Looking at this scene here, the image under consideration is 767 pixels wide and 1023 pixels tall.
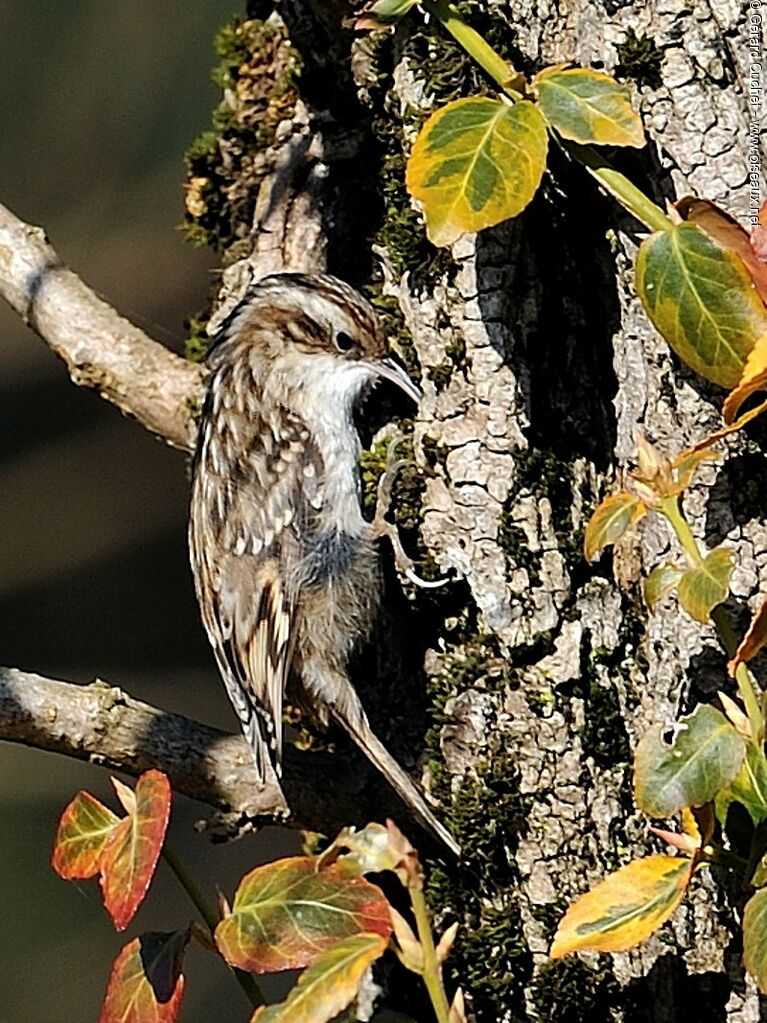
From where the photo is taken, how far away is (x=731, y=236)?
1411 mm

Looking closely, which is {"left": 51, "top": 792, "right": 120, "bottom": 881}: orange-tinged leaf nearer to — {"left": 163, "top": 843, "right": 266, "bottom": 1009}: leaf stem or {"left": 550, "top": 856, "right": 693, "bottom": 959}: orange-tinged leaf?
{"left": 163, "top": 843, "right": 266, "bottom": 1009}: leaf stem

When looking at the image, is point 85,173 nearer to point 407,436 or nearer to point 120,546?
point 120,546

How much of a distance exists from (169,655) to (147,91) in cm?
136

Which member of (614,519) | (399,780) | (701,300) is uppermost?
(701,300)

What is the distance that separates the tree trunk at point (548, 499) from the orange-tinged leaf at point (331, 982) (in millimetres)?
511

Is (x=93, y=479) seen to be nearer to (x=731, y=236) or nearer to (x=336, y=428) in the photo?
(x=336, y=428)

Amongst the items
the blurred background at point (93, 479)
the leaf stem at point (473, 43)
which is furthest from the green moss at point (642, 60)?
the blurred background at point (93, 479)

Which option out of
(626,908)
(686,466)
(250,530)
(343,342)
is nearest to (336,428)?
(343,342)

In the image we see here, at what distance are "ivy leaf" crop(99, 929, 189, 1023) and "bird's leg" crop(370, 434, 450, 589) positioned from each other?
1.75 ft

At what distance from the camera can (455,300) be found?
1.80m

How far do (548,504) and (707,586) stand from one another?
42 centimetres

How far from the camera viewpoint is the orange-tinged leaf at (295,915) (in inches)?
53.5

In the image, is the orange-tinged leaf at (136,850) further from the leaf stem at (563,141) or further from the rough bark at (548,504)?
the leaf stem at (563,141)

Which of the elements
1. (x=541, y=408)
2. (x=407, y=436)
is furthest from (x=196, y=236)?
(x=541, y=408)
